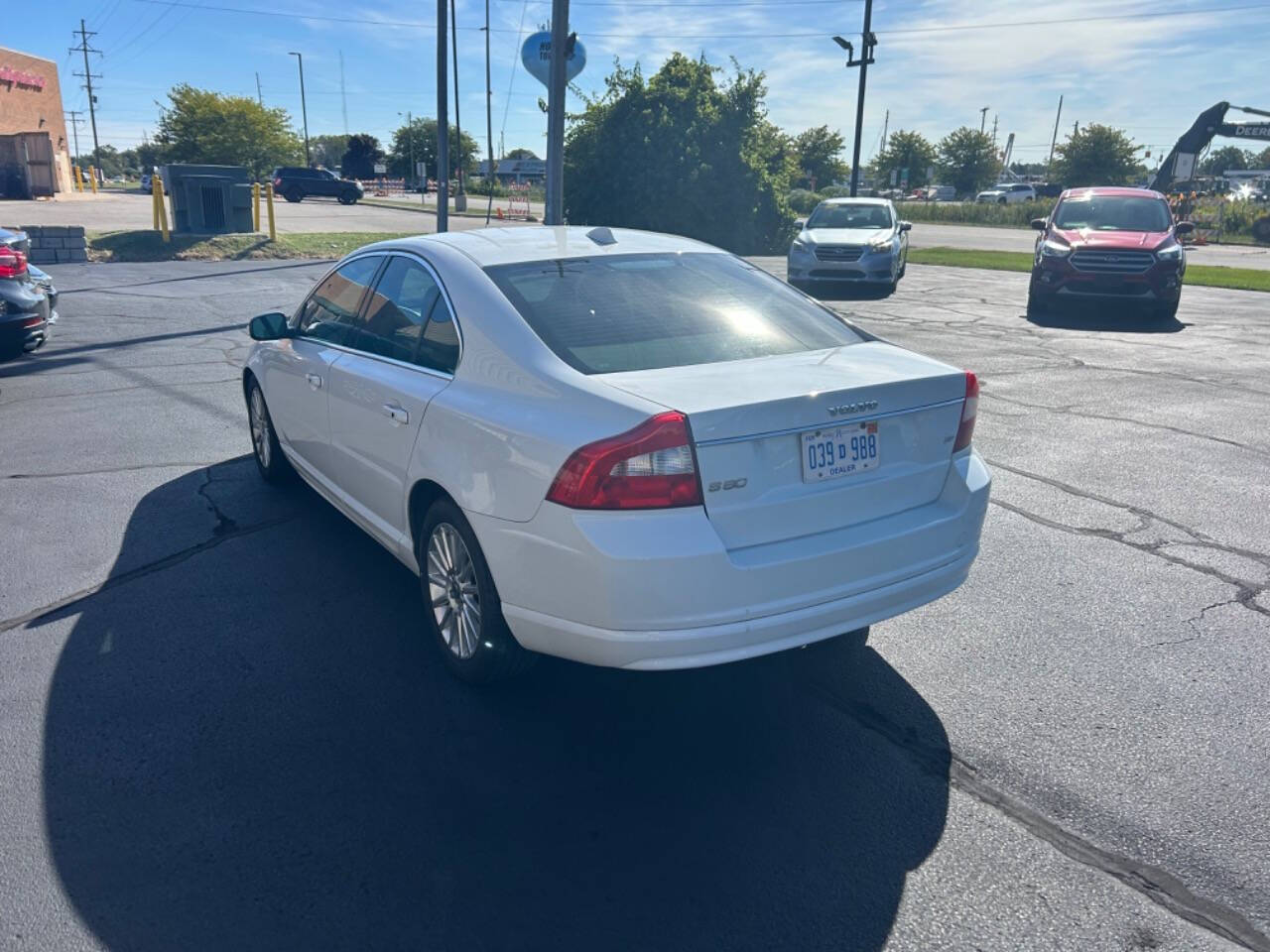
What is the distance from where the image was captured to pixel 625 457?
10.2ft

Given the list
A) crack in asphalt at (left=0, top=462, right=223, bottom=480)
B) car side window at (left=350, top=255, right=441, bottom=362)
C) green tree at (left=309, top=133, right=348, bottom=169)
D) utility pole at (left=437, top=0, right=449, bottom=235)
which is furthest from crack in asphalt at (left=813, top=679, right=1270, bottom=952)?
green tree at (left=309, top=133, right=348, bottom=169)

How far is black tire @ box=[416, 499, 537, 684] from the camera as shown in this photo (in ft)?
11.9

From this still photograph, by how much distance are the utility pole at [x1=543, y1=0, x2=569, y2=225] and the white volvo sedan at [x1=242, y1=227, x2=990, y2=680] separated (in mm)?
10349

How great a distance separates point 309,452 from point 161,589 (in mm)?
1004

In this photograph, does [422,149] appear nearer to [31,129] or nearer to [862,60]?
[31,129]

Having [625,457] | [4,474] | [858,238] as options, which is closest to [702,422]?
[625,457]

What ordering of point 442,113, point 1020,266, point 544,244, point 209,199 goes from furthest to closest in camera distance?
1. point 209,199
2. point 1020,266
3. point 442,113
4. point 544,244

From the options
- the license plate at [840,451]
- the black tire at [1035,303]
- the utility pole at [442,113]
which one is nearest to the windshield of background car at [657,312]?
the license plate at [840,451]

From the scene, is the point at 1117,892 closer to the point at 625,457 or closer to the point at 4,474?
the point at 625,457

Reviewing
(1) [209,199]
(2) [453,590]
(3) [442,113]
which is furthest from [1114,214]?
(1) [209,199]

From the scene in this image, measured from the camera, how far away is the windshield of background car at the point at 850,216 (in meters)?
19.1

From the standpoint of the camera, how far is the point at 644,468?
3.12 metres

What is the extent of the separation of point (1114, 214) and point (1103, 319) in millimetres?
1916

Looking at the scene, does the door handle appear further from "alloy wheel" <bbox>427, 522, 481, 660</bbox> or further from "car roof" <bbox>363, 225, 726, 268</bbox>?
"car roof" <bbox>363, 225, 726, 268</bbox>
